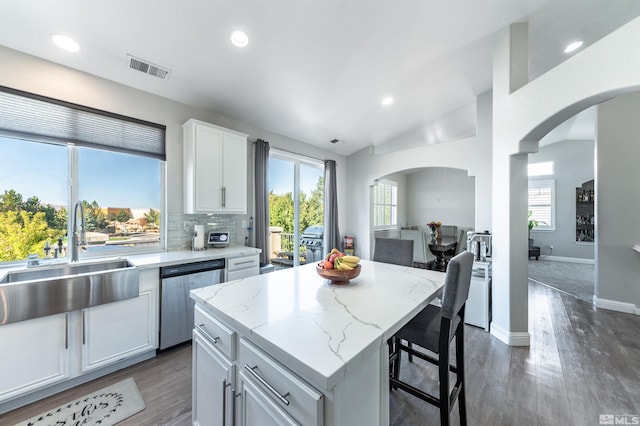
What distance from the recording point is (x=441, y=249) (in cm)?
486

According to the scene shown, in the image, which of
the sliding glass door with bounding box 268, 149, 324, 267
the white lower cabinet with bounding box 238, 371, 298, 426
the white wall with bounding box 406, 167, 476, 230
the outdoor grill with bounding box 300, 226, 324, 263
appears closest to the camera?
the white lower cabinet with bounding box 238, 371, 298, 426

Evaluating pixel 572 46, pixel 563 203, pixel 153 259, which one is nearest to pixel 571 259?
pixel 563 203

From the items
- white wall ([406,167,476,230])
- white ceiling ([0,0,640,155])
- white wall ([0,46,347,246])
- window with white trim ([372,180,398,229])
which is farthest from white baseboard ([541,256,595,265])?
white wall ([0,46,347,246])

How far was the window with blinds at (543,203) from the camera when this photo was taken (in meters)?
7.02

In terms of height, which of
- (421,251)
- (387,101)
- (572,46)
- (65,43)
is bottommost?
(421,251)

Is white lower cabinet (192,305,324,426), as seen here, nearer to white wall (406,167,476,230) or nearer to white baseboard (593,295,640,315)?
white baseboard (593,295,640,315)

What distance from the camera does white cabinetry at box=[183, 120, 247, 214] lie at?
111 inches

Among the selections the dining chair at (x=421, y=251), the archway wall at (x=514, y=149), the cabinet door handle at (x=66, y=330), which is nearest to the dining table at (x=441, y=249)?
the dining chair at (x=421, y=251)

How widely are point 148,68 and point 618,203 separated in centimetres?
626

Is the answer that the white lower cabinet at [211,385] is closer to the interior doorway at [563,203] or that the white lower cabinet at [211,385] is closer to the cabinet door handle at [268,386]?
the cabinet door handle at [268,386]

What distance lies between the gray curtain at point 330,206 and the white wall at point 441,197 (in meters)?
3.45

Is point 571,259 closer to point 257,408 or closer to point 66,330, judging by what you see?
point 257,408

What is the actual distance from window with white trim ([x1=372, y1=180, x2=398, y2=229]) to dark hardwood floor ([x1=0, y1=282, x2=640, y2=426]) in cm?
362

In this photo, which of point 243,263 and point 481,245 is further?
point 481,245
